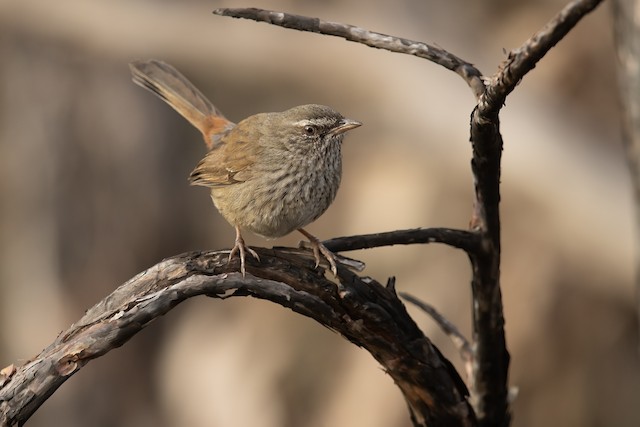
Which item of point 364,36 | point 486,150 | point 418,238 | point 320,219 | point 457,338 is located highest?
point 364,36

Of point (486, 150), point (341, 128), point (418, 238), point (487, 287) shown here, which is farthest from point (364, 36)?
point (341, 128)

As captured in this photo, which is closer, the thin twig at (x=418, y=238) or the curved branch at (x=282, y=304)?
the curved branch at (x=282, y=304)

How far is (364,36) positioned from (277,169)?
125cm

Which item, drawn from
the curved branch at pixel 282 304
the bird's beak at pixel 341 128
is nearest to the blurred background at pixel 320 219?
the bird's beak at pixel 341 128

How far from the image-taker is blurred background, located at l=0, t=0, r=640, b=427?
7094 mm

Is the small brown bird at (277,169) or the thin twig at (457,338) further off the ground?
the small brown bird at (277,169)

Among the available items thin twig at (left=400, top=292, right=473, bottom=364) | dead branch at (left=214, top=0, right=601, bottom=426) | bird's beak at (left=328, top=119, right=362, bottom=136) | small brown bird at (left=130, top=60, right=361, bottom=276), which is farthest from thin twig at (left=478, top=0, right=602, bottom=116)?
bird's beak at (left=328, top=119, right=362, bottom=136)

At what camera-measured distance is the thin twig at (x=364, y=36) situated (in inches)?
109

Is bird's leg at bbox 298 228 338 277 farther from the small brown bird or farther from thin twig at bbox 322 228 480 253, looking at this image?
the small brown bird

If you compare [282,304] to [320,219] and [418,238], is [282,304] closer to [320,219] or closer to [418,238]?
[418,238]

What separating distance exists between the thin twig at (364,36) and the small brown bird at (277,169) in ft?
3.21

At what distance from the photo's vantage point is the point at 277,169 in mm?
4008

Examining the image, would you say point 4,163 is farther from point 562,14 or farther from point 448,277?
point 562,14

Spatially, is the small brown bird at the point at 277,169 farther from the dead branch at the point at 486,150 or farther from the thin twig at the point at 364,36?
the thin twig at the point at 364,36
